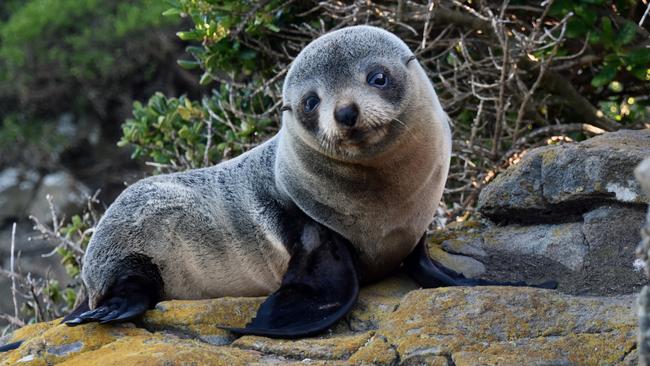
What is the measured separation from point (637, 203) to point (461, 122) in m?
2.38

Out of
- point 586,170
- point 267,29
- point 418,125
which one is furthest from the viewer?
point 267,29

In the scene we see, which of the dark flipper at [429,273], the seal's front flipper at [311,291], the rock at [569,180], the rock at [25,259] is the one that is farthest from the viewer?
the rock at [25,259]

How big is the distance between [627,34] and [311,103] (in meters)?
2.43

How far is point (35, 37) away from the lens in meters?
13.3

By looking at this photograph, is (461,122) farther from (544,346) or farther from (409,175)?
(544,346)

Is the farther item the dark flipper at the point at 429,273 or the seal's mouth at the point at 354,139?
the dark flipper at the point at 429,273

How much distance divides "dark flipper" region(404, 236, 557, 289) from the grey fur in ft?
0.29

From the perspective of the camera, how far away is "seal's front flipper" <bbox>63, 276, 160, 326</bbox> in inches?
157

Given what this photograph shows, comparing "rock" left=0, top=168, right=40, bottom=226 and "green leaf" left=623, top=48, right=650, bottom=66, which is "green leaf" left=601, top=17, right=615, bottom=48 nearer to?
"green leaf" left=623, top=48, right=650, bottom=66

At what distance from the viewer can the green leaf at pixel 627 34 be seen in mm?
5751

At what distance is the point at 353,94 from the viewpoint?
409 centimetres

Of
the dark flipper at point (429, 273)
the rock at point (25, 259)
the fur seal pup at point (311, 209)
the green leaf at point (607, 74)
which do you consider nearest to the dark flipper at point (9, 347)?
the fur seal pup at point (311, 209)

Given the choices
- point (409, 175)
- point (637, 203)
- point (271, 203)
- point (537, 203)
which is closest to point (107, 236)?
point (271, 203)

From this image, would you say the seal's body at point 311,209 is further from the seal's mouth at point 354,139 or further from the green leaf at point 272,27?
the green leaf at point 272,27
